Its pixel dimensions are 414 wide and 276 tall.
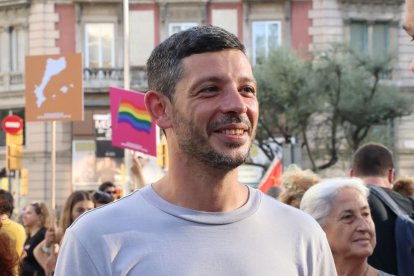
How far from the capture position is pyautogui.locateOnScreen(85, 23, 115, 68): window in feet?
111

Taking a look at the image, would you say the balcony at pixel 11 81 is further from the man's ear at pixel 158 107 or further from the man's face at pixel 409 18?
the man's face at pixel 409 18

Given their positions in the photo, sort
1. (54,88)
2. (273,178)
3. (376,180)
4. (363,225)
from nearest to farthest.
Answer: (363,225) < (376,180) < (54,88) < (273,178)

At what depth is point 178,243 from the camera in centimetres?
256

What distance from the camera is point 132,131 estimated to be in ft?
43.7

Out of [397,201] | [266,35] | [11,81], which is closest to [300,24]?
[266,35]

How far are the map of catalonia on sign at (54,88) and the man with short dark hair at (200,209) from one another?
1032 cm

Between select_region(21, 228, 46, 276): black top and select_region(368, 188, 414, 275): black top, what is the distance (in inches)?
157

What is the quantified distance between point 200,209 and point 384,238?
117 inches

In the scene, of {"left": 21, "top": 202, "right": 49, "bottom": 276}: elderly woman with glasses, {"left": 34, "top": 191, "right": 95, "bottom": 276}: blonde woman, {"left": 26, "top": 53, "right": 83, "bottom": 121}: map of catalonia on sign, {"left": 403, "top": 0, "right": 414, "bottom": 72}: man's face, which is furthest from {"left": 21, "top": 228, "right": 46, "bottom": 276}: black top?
{"left": 403, "top": 0, "right": 414, "bottom": 72}: man's face

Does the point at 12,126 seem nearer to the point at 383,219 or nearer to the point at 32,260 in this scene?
the point at 32,260

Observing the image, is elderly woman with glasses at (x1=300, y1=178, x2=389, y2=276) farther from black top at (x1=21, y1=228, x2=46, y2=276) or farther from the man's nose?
black top at (x1=21, y1=228, x2=46, y2=276)

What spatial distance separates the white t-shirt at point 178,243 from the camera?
2.54 m

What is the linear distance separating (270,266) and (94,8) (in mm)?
32199

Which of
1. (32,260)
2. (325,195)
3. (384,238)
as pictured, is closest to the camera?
(325,195)
